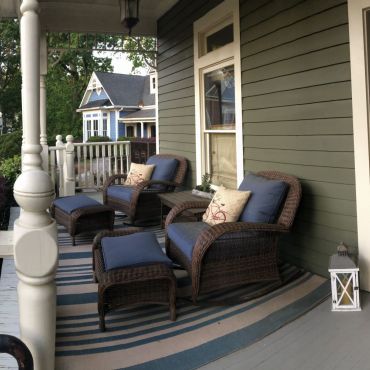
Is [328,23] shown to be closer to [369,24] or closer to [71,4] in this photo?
[369,24]

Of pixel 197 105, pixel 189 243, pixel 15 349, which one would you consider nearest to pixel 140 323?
pixel 189 243

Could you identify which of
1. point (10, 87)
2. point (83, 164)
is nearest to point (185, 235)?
point (83, 164)

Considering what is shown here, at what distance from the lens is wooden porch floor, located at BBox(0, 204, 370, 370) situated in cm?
217

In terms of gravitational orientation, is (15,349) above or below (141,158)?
below

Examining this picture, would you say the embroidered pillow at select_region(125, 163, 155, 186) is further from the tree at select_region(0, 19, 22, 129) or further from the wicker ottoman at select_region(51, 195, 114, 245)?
the tree at select_region(0, 19, 22, 129)

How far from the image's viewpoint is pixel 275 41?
394 centimetres

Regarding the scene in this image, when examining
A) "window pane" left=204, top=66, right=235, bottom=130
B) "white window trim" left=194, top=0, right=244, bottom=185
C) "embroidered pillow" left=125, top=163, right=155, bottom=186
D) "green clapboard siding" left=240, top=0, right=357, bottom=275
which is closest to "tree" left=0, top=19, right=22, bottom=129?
"embroidered pillow" left=125, top=163, right=155, bottom=186

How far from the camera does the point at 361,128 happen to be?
2.97 metres

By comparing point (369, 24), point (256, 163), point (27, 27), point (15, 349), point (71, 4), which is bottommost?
point (15, 349)

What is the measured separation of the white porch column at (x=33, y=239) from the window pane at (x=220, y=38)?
3419mm

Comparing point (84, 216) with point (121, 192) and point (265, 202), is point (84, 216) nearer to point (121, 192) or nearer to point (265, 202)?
point (121, 192)

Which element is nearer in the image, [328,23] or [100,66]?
[328,23]

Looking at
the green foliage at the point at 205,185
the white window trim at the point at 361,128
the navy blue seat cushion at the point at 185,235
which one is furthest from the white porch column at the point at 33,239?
the green foliage at the point at 205,185

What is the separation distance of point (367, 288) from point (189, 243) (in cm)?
119
